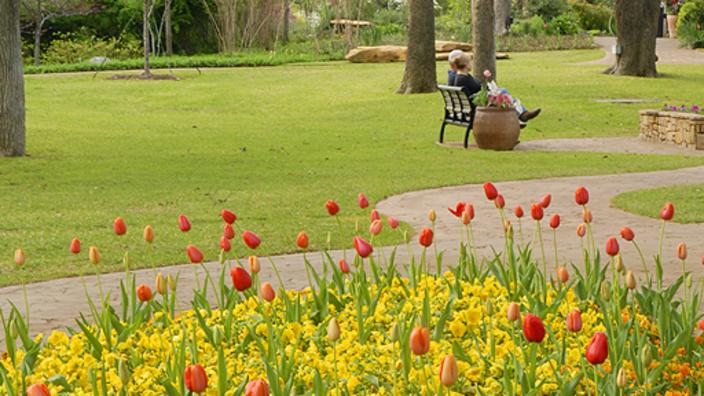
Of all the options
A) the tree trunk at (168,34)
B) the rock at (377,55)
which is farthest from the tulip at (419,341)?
the tree trunk at (168,34)

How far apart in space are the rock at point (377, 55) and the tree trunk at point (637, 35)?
978 centimetres

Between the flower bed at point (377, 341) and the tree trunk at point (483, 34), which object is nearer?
the flower bed at point (377, 341)

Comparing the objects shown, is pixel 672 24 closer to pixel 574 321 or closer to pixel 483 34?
pixel 483 34

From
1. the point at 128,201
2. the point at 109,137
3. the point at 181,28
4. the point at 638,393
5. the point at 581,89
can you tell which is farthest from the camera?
the point at 181,28

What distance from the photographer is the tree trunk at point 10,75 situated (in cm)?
1655

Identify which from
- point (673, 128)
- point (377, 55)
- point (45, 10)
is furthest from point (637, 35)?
point (45, 10)

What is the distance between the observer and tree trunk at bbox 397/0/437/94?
1050 inches

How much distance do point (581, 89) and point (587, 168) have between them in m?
12.2

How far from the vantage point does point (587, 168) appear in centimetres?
1546

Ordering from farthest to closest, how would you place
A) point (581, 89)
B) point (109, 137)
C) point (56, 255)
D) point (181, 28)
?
1. point (181, 28)
2. point (581, 89)
3. point (109, 137)
4. point (56, 255)

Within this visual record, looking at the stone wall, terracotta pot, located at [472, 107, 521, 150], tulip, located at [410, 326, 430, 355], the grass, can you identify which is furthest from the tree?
tulip, located at [410, 326, 430, 355]

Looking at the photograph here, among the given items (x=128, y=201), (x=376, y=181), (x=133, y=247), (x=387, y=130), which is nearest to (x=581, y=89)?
(x=387, y=130)

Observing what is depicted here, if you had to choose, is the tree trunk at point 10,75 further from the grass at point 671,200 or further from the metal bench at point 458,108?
the grass at point 671,200

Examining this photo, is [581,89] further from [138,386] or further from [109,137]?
[138,386]
